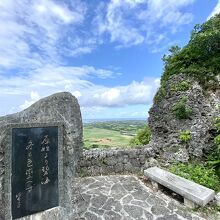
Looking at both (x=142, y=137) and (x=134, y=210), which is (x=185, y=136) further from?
(x=142, y=137)

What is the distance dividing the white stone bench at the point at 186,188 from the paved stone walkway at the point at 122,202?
369 millimetres

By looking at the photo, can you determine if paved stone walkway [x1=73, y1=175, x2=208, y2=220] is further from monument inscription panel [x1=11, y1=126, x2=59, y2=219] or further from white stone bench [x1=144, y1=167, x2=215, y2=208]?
monument inscription panel [x1=11, y1=126, x2=59, y2=219]

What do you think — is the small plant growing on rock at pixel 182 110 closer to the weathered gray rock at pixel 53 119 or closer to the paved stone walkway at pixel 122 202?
the paved stone walkway at pixel 122 202

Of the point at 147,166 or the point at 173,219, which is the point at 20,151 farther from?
the point at 147,166

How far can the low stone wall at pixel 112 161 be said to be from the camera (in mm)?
9414

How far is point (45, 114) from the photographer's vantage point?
4.96m

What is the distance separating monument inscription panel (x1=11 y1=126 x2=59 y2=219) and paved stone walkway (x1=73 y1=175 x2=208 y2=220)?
1542 mm

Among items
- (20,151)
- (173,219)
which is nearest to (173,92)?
(173,219)

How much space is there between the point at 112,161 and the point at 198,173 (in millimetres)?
3334

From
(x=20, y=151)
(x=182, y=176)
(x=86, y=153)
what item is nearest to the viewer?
(x=20, y=151)

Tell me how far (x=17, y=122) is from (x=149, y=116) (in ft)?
25.2

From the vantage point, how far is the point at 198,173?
27.6 ft

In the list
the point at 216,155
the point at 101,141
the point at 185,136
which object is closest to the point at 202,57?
the point at 185,136

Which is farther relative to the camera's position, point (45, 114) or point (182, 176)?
point (182, 176)
